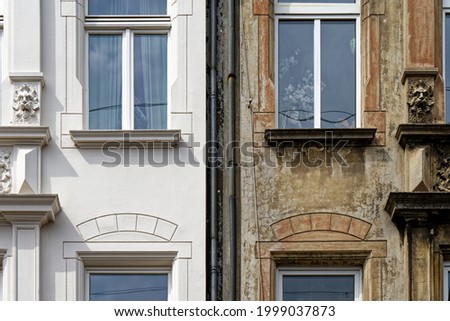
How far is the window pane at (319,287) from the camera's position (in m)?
21.7

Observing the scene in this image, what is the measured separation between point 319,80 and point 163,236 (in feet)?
9.63

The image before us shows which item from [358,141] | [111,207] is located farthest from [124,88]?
[358,141]

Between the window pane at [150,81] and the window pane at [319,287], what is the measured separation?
259 cm

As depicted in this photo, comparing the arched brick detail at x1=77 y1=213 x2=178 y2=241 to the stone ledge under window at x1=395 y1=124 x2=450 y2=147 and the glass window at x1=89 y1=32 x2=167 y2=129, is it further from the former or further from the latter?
the stone ledge under window at x1=395 y1=124 x2=450 y2=147

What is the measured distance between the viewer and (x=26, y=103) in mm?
21891

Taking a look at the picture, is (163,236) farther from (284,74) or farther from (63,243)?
(284,74)

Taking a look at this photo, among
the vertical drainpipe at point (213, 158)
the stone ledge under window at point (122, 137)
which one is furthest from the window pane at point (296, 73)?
the stone ledge under window at point (122, 137)

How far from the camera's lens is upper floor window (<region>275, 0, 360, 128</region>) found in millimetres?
22297

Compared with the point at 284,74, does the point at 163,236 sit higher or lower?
lower

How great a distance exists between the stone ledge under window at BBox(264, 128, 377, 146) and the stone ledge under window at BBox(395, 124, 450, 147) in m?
0.38

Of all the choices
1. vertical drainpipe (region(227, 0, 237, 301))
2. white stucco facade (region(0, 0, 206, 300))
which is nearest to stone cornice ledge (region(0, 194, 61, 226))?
white stucco facade (region(0, 0, 206, 300))

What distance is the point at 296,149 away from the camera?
71.9 ft
